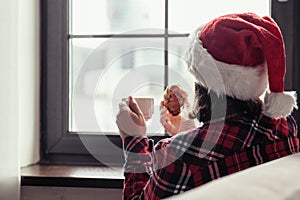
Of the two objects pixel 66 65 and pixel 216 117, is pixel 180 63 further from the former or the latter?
pixel 216 117

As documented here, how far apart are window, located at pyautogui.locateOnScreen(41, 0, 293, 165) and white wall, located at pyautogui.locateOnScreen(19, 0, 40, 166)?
0.09ft

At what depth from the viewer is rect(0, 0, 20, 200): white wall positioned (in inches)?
48.4

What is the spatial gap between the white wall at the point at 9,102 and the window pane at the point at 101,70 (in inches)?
10.5

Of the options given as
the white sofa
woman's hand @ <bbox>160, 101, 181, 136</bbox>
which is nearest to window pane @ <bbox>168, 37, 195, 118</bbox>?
woman's hand @ <bbox>160, 101, 181, 136</bbox>

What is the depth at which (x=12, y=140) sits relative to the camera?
127cm

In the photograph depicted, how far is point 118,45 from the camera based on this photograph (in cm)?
154

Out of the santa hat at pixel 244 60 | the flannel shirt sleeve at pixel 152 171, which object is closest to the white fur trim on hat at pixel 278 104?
the santa hat at pixel 244 60

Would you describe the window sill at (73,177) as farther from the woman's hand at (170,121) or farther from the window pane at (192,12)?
the window pane at (192,12)

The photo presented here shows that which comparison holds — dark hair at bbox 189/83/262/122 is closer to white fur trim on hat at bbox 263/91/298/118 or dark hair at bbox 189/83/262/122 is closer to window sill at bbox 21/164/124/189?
white fur trim on hat at bbox 263/91/298/118

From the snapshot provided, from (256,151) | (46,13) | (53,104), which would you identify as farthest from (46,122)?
(256,151)

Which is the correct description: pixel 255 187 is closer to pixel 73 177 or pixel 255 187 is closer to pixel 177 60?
pixel 73 177

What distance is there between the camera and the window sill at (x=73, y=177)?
132 centimetres

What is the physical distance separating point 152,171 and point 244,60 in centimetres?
29

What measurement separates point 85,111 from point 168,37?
312mm
